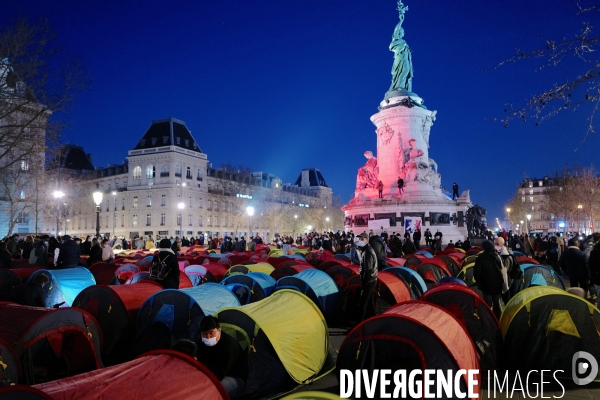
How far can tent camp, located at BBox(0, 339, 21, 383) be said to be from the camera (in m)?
5.96

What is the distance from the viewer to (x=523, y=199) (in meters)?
130

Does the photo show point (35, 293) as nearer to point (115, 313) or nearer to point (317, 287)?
point (115, 313)

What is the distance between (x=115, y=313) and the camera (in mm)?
9289

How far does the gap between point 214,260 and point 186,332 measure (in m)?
12.4

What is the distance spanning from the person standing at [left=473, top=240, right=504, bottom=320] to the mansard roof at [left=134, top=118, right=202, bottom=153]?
2887 inches

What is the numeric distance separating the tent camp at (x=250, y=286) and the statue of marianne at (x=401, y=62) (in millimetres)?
39351

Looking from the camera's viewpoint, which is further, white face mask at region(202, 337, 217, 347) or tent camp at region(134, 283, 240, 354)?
tent camp at region(134, 283, 240, 354)

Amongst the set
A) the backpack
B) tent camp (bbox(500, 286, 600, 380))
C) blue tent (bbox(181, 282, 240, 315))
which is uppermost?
the backpack

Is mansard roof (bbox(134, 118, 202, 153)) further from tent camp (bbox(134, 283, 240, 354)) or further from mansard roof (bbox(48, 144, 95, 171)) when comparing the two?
tent camp (bbox(134, 283, 240, 354))

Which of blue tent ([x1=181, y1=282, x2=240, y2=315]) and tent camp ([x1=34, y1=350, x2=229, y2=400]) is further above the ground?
blue tent ([x1=181, y1=282, x2=240, y2=315])

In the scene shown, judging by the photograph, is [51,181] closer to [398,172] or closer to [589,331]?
[398,172]

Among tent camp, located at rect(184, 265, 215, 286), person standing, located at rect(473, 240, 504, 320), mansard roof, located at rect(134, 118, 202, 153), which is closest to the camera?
person standing, located at rect(473, 240, 504, 320)

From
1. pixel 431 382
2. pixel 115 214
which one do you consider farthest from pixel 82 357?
pixel 115 214

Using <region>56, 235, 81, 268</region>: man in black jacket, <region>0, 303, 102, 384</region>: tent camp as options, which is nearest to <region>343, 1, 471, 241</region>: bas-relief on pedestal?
<region>56, 235, 81, 268</region>: man in black jacket
